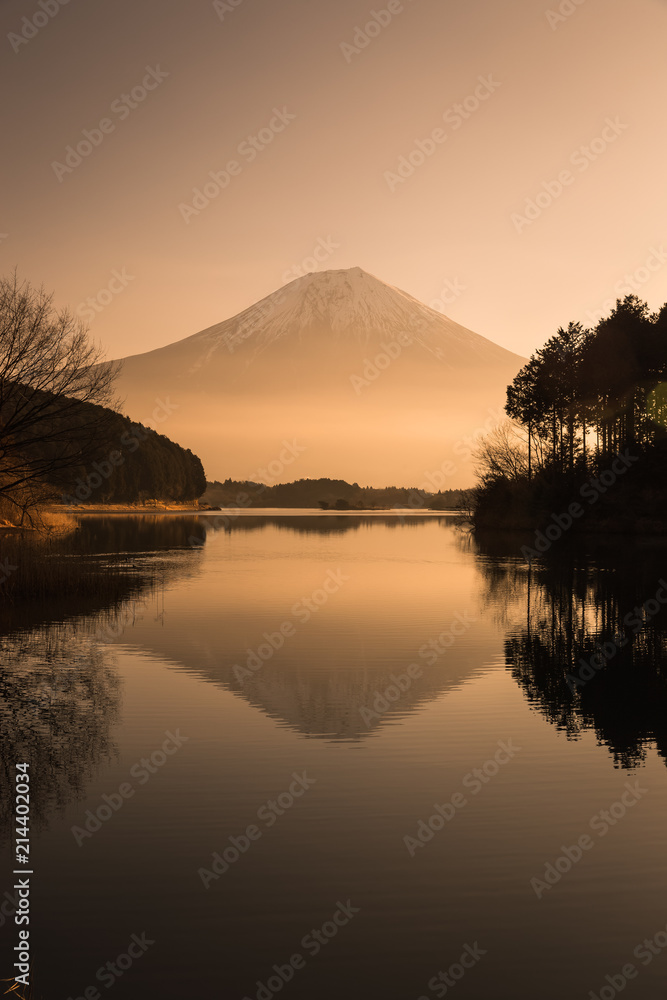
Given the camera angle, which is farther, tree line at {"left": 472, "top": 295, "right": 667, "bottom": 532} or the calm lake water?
tree line at {"left": 472, "top": 295, "right": 667, "bottom": 532}

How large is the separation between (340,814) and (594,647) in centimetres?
1182

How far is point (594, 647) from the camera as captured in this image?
19484 mm

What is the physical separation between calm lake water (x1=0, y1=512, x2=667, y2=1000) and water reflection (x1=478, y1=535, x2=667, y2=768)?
0.34 feet

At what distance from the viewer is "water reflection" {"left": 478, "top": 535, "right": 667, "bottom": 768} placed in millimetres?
12898

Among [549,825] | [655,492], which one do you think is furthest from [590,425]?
[549,825]

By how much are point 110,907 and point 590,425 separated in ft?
221

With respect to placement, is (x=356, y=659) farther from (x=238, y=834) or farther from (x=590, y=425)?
(x=590, y=425)

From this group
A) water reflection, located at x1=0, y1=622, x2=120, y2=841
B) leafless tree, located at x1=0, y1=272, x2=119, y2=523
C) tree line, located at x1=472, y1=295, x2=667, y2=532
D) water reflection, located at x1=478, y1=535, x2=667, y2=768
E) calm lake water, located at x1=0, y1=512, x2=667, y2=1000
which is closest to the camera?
calm lake water, located at x1=0, y1=512, x2=667, y2=1000

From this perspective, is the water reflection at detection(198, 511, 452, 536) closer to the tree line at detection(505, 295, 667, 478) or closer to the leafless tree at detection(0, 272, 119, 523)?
the tree line at detection(505, 295, 667, 478)

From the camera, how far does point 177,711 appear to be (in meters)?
13.6

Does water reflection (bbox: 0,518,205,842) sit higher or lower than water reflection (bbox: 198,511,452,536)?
lower

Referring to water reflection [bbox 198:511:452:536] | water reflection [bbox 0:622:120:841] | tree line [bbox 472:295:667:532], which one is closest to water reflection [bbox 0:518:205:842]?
water reflection [bbox 0:622:120:841]

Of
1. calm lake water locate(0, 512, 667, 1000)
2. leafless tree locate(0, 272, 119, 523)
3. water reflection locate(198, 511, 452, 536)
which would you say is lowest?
calm lake water locate(0, 512, 667, 1000)

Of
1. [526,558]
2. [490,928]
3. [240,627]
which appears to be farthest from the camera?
[526,558]
